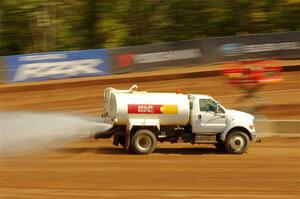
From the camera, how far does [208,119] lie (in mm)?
14391

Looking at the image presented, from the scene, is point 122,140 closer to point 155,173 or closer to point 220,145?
point 220,145

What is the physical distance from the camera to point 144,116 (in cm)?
1409

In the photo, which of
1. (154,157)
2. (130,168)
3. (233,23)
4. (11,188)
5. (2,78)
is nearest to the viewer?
(11,188)

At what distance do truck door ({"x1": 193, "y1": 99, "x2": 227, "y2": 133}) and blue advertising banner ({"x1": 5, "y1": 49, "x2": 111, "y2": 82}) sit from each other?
1060 cm

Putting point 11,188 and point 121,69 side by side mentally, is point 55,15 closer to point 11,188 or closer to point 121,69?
point 121,69

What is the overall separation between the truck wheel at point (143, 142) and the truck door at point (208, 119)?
1.15 m

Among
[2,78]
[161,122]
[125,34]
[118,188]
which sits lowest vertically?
[118,188]

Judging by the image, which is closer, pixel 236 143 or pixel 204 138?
pixel 236 143

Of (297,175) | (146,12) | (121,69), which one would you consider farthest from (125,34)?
(297,175)

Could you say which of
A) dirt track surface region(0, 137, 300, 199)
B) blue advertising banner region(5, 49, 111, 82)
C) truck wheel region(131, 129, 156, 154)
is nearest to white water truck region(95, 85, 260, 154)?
truck wheel region(131, 129, 156, 154)

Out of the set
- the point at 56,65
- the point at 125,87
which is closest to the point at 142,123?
the point at 125,87

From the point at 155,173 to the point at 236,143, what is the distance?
3573mm

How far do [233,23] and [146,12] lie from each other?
5.78 meters

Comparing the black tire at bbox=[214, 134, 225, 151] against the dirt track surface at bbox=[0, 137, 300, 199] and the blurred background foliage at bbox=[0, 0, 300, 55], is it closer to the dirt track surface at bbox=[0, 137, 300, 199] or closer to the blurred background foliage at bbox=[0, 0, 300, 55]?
the dirt track surface at bbox=[0, 137, 300, 199]
